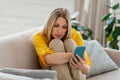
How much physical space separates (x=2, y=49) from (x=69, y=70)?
0.50m

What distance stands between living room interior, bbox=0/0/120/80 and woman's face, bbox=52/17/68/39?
0.73 ft

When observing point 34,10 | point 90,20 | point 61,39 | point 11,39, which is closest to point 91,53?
point 61,39

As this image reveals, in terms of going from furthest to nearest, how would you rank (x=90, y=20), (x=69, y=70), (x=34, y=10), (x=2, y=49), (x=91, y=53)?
(x=34, y=10)
(x=90, y=20)
(x=91, y=53)
(x=69, y=70)
(x=2, y=49)

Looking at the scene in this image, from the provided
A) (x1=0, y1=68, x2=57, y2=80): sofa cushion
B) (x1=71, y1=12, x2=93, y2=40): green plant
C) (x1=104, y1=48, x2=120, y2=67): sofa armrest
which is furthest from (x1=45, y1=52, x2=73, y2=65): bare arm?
(x1=71, y1=12, x2=93, y2=40): green plant

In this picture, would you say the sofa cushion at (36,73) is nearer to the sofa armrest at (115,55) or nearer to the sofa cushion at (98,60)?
the sofa cushion at (98,60)

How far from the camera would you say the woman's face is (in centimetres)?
209

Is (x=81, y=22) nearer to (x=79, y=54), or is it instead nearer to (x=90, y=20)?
(x=90, y=20)

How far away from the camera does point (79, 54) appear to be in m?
1.99

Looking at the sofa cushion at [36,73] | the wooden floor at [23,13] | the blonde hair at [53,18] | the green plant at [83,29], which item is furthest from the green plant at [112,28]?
the sofa cushion at [36,73]

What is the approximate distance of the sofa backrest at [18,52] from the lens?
6.30ft

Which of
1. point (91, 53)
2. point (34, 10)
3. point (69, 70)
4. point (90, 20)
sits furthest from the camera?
point (34, 10)

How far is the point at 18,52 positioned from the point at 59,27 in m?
0.35

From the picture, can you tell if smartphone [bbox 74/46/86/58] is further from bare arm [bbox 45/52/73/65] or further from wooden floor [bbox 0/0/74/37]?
wooden floor [bbox 0/0/74/37]

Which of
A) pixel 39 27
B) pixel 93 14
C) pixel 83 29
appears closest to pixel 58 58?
pixel 39 27
